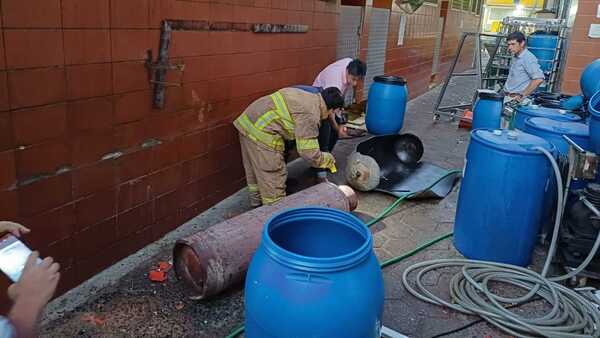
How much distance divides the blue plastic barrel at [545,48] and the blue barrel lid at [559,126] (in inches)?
210

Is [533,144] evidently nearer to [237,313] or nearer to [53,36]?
[237,313]

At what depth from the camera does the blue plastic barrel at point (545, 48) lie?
28.6 feet

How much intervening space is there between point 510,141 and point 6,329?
307 cm

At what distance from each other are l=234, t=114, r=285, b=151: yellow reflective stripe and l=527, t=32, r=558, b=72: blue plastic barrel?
22.5 feet

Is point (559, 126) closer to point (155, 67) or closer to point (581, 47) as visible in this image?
point (155, 67)

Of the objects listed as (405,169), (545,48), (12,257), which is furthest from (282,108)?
(545,48)

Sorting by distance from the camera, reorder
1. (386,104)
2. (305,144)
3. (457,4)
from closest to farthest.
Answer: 1. (305,144)
2. (386,104)
3. (457,4)

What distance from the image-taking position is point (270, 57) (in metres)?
4.53

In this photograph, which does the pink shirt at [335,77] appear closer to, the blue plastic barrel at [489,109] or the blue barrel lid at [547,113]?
the blue barrel lid at [547,113]

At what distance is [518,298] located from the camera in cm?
298

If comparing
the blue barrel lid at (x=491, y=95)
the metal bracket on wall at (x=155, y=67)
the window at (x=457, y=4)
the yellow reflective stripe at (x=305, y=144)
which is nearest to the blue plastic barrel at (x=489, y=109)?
the blue barrel lid at (x=491, y=95)

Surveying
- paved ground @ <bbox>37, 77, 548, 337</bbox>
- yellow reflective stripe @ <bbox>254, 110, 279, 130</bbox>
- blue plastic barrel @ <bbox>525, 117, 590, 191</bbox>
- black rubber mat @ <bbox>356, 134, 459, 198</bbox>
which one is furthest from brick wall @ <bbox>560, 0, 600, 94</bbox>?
yellow reflective stripe @ <bbox>254, 110, 279, 130</bbox>

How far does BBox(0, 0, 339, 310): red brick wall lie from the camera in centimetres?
235

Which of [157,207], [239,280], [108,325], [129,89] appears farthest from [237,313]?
[129,89]
